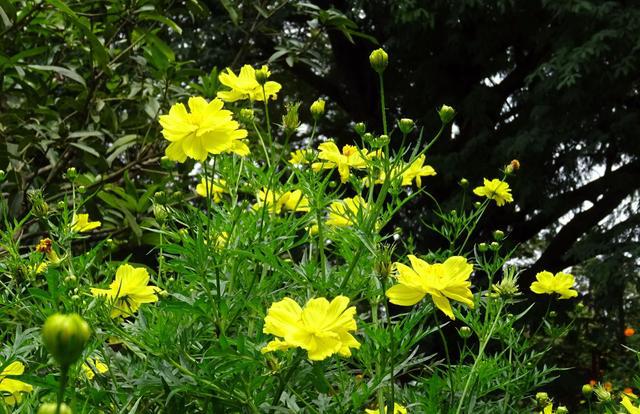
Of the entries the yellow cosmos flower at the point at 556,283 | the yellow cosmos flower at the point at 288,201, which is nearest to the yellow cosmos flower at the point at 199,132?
the yellow cosmos flower at the point at 288,201

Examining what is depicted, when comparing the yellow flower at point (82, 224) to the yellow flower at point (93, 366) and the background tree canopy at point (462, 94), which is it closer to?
the yellow flower at point (93, 366)

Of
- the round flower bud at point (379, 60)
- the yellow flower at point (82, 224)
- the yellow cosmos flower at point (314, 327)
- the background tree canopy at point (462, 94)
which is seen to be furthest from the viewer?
the background tree canopy at point (462, 94)

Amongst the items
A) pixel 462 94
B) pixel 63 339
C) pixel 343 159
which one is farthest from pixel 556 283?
pixel 462 94

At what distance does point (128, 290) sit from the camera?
930mm

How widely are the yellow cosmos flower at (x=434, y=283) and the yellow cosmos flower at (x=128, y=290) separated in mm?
328

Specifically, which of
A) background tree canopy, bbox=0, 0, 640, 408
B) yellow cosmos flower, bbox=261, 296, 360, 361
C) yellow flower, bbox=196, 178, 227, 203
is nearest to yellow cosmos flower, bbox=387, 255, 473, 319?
yellow cosmos flower, bbox=261, 296, 360, 361

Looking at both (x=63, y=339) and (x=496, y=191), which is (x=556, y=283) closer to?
(x=496, y=191)

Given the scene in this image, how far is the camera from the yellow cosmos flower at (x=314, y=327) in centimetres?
72

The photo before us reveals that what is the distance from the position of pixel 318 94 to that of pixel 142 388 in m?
5.78

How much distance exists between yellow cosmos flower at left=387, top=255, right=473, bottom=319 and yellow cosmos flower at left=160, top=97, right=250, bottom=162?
0.92 feet

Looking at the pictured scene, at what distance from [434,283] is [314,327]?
0.53ft

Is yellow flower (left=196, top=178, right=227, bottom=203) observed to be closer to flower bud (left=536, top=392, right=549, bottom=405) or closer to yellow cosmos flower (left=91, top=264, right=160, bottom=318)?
yellow cosmos flower (left=91, top=264, right=160, bottom=318)

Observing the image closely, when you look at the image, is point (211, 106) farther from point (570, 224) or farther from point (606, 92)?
point (570, 224)

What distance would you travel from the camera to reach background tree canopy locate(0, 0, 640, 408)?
207 cm
